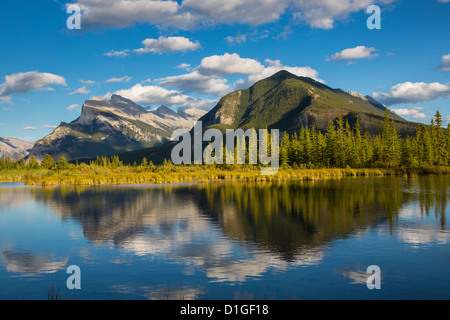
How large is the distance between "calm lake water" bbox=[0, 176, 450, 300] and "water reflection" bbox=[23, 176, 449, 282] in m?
0.10

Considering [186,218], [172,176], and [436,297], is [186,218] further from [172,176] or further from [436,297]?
[172,176]

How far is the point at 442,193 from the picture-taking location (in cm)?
5038

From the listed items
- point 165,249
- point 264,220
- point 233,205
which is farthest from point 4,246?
point 233,205

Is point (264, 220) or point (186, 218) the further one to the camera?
point (186, 218)

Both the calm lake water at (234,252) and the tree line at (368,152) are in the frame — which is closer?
the calm lake water at (234,252)

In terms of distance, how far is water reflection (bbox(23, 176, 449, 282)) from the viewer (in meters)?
21.4

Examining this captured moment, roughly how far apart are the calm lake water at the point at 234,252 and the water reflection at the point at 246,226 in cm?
10

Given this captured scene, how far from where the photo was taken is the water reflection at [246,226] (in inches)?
841

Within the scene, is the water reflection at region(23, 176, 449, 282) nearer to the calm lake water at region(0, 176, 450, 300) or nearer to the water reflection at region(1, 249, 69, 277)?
the calm lake water at region(0, 176, 450, 300)

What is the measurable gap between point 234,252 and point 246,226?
8.80 metres
